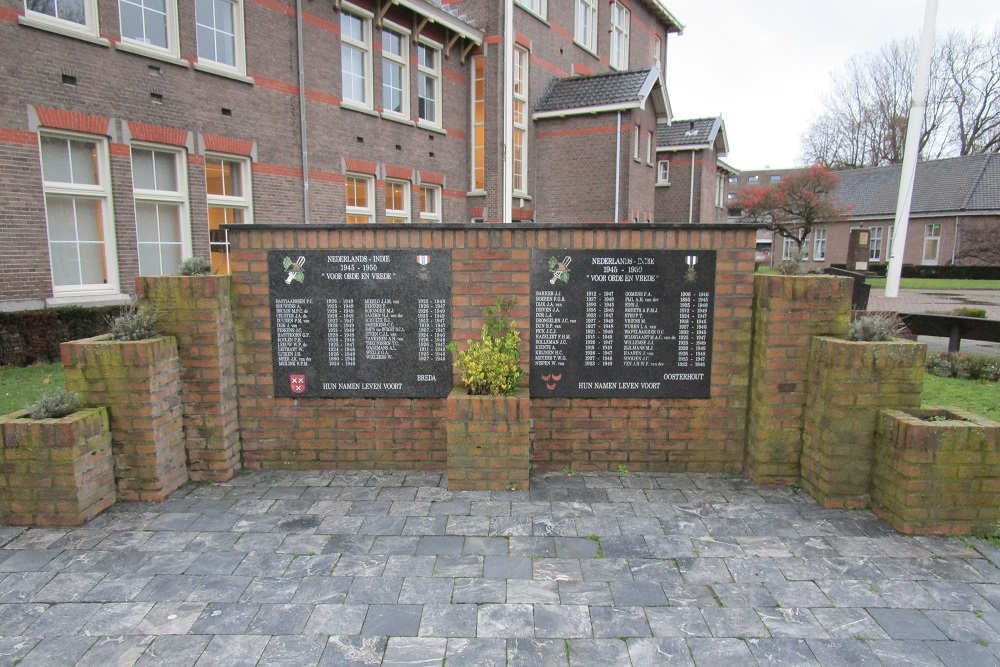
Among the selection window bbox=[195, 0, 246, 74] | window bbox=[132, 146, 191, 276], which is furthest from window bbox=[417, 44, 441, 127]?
window bbox=[132, 146, 191, 276]

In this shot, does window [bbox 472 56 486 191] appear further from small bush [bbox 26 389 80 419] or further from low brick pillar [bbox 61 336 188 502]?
small bush [bbox 26 389 80 419]

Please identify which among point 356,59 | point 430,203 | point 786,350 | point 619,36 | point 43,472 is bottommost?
point 43,472


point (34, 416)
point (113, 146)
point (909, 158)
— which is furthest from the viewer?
point (909, 158)

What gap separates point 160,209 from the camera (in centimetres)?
1091

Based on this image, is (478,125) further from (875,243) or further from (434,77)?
(875,243)

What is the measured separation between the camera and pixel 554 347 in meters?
4.78

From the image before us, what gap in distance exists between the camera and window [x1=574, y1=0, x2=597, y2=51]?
23344 mm

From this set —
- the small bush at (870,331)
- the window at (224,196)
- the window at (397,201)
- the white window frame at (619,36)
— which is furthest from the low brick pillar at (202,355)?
the white window frame at (619,36)

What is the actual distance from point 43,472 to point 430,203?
1483cm

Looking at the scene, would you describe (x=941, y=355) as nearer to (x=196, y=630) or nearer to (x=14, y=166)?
(x=196, y=630)

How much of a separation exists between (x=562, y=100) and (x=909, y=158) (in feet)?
38.4

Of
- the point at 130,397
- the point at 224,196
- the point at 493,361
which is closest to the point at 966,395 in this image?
the point at 493,361

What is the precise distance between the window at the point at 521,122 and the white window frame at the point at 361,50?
6.68 m

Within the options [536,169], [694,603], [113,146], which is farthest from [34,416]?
[536,169]
